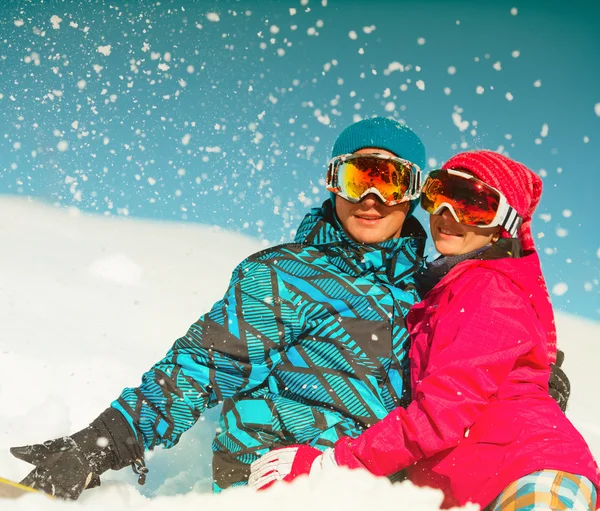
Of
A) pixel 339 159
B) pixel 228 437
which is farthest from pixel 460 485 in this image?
pixel 339 159

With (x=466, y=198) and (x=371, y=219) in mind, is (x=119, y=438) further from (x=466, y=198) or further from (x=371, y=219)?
(x=466, y=198)

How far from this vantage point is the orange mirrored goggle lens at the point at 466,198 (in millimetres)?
2400

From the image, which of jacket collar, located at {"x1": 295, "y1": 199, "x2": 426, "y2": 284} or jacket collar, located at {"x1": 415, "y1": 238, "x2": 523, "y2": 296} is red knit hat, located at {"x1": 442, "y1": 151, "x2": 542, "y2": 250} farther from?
jacket collar, located at {"x1": 295, "y1": 199, "x2": 426, "y2": 284}

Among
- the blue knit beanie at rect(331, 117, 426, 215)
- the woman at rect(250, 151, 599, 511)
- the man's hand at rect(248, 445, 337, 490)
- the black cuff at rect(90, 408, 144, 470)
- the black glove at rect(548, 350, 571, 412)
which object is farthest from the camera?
the blue knit beanie at rect(331, 117, 426, 215)

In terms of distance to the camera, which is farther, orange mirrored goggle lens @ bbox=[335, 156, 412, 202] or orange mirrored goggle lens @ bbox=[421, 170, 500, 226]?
orange mirrored goggle lens @ bbox=[335, 156, 412, 202]

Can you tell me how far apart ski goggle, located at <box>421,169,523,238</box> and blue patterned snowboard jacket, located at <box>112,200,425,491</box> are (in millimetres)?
254

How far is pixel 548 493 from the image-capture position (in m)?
1.74

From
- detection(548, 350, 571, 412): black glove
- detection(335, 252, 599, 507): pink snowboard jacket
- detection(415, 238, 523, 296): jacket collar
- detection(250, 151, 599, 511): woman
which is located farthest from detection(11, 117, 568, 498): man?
detection(548, 350, 571, 412): black glove

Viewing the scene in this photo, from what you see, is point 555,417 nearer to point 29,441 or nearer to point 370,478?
point 370,478

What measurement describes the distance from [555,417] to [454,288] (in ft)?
1.85

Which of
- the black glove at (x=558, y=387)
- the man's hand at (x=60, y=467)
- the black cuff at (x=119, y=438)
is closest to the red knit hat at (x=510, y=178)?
the black glove at (x=558, y=387)

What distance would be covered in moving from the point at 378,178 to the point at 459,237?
18.8 inches

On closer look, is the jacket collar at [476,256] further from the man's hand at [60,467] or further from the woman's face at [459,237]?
the man's hand at [60,467]

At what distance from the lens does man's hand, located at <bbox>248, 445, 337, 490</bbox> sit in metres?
2.02
